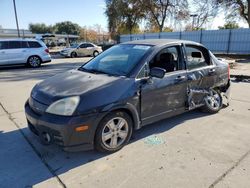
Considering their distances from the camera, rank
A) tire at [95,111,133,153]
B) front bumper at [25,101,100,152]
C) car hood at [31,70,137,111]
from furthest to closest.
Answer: tire at [95,111,133,153], car hood at [31,70,137,111], front bumper at [25,101,100,152]

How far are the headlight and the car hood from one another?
0.07 metres

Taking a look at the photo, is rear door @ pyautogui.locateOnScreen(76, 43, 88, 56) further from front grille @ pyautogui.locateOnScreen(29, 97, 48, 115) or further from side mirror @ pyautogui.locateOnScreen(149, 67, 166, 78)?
side mirror @ pyautogui.locateOnScreen(149, 67, 166, 78)

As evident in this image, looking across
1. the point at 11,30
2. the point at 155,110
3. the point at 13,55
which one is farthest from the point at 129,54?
the point at 11,30

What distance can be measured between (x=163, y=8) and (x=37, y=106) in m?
32.5

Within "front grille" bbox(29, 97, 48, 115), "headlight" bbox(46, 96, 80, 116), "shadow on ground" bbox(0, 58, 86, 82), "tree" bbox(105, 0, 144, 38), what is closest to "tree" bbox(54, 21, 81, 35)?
"tree" bbox(105, 0, 144, 38)

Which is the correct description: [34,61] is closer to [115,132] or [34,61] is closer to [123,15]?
[115,132]

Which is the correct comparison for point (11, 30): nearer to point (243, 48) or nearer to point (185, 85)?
point (243, 48)

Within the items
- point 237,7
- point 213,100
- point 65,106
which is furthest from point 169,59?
point 237,7

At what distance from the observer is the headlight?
3.03 metres

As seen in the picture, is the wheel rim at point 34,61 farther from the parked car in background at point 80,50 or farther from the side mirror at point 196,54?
the side mirror at point 196,54

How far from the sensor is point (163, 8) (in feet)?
108

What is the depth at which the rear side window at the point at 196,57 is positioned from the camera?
457 centimetres

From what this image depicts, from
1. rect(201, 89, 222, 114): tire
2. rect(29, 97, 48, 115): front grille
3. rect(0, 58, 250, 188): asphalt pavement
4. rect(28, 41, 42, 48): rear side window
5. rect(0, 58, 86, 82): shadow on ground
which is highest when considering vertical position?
rect(28, 41, 42, 48): rear side window

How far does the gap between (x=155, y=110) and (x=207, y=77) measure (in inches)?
66.0
